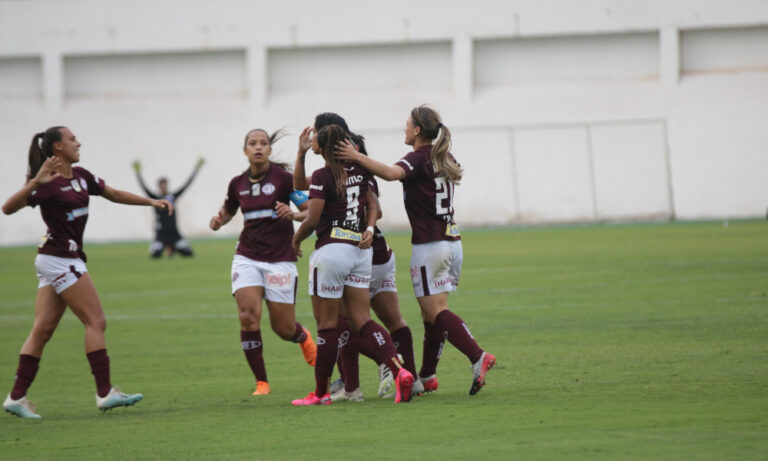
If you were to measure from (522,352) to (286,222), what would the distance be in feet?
9.13

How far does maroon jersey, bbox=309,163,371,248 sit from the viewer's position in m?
8.49

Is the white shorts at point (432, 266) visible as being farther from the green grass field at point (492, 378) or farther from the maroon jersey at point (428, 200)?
the green grass field at point (492, 378)

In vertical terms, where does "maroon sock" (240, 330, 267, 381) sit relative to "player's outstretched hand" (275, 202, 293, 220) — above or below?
below

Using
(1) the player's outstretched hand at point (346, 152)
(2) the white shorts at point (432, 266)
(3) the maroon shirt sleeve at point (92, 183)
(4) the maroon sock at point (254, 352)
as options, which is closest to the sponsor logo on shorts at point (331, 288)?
(2) the white shorts at point (432, 266)

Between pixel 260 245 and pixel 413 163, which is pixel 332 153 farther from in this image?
pixel 260 245

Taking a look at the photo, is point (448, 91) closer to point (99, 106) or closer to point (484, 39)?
point (484, 39)

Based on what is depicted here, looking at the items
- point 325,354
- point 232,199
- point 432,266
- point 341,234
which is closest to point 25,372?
point 232,199

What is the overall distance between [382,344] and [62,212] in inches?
104

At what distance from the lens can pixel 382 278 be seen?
909 cm

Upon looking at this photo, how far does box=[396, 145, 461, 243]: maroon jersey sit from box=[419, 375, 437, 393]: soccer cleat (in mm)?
1093

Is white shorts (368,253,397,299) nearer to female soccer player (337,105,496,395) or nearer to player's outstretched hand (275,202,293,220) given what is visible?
female soccer player (337,105,496,395)

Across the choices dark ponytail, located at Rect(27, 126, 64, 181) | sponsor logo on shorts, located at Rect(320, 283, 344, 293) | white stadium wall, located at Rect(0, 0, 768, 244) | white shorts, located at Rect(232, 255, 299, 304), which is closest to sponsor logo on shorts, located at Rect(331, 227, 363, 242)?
sponsor logo on shorts, located at Rect(320, 283, 344, 293)

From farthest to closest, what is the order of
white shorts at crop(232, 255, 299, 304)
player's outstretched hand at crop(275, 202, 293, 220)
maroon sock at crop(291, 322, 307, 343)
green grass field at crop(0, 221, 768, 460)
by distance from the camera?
1. maroon sock at crop(291, 322, 307, 343)
2. white shorts at crop(232, 255, 299, 304)
3. player's outstretched hand at crop(275, 202, 293, 220)
4. green grass field at crop(0, 221, 768, 460)

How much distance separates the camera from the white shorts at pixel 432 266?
8.73 m
